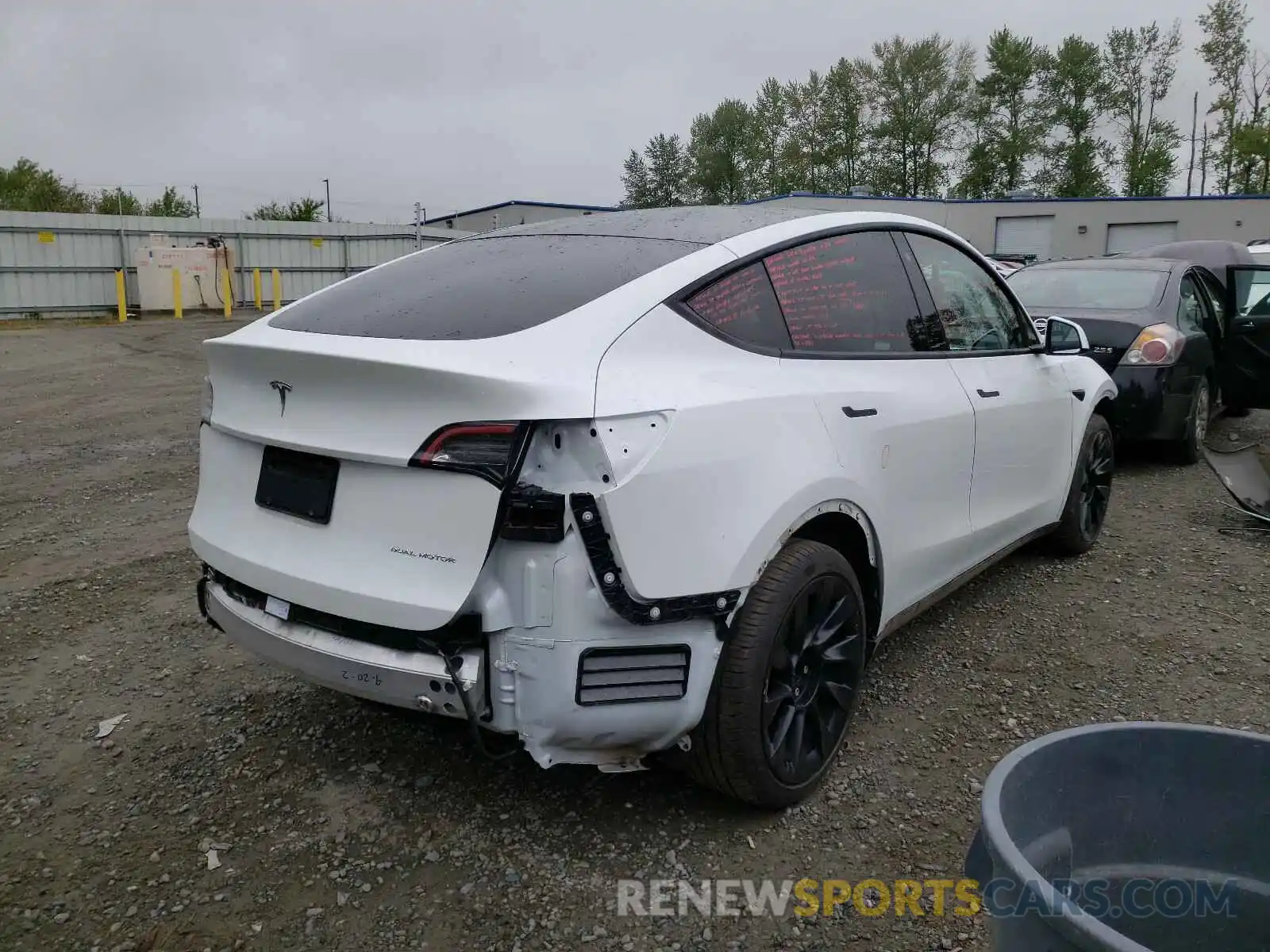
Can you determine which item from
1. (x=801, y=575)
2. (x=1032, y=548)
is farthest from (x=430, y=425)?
(x=1032, y=548)

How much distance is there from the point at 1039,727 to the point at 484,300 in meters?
2.30

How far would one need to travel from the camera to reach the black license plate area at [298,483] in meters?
2.44

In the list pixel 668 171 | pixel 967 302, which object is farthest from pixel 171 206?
pixel 967 302

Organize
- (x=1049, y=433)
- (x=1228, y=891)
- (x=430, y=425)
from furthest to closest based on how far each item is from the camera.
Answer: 1. (x=1049, y=433)
2. (x=430, y=425)
3. (x=1228, y=891)

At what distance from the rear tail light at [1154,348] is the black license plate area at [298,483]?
19.7 feet

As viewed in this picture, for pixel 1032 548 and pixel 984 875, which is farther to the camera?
pixel 1032 548

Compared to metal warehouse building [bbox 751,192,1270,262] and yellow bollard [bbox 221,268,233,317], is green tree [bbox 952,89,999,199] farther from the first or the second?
yellow bollard [bbox 221,268,233,317]

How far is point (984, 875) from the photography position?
1.49 m

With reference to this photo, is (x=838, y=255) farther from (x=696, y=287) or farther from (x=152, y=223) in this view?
(x=152, y=223)

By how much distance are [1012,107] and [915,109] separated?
17.3 ft

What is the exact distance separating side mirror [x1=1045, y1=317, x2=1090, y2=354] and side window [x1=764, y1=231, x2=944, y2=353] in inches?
40.1

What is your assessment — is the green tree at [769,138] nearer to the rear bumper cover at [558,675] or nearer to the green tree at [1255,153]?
the green tree at [1255,153]

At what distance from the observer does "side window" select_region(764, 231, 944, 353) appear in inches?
116

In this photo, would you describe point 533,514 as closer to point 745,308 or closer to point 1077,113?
point 745,308
